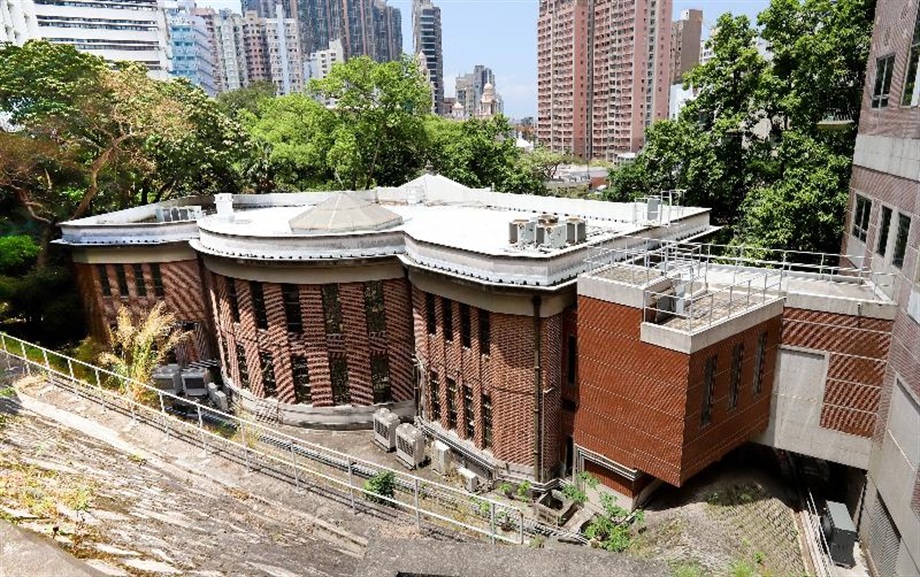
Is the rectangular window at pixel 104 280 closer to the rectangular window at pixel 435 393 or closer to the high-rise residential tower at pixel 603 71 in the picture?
the rectangular window at pixel 435 393

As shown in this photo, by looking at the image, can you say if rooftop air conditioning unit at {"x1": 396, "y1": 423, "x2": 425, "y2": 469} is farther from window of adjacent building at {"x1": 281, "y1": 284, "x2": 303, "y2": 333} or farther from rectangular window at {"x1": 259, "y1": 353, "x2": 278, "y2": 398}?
rectangular window at {"x1": 259, "y1": 353, "x2": 278, "y2": 398}

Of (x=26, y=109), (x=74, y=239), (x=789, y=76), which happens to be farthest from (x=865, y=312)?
(x=26, y=109)

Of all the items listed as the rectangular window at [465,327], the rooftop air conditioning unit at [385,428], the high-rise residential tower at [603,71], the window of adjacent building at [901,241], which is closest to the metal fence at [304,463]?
the rooftop air conditioning unit at [385,428]

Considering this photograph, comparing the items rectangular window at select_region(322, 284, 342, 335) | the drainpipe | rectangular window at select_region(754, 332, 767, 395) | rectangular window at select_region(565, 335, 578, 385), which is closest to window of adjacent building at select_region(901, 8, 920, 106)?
rectangular window at select_region(754, 332, 767, 395)

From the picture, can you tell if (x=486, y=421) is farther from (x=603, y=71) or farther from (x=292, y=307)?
(x=603, y=71)

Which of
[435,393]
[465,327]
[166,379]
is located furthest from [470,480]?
[166,379]
